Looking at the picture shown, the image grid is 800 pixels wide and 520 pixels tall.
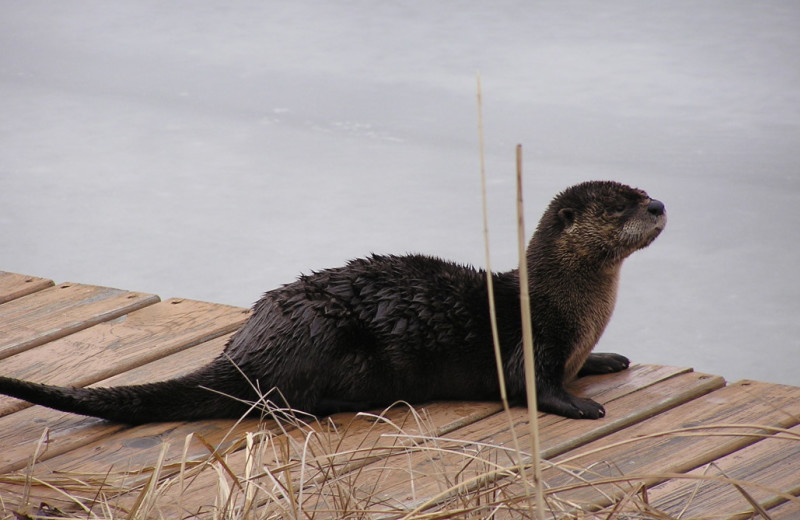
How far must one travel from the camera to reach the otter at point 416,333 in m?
2.28

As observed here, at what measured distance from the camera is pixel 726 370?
3.85 metres

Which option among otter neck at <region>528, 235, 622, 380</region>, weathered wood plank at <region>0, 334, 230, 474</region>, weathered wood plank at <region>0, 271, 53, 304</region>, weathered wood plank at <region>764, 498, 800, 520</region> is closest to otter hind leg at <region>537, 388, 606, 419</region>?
otter neck at <region>528, 235, 622, 380</region>

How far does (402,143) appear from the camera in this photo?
234 inches

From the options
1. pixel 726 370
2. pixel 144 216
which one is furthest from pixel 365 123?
pixel 726 370

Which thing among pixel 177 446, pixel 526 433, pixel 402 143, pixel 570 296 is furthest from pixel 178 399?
pixel 402 143

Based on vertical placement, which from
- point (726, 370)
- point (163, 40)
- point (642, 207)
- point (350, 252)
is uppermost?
point (163, 40)

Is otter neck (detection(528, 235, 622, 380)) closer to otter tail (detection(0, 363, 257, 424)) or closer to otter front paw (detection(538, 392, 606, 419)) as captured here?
otter front paw (detection(538, 392, 606, 419))

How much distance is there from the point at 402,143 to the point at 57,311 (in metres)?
3.17

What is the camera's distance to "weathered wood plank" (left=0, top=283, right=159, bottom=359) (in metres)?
2.85

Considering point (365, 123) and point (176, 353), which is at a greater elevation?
point (365, 123)

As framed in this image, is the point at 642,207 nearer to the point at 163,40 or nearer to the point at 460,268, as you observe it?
the point at 460,268

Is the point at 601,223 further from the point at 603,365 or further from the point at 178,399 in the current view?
the point at 178,399

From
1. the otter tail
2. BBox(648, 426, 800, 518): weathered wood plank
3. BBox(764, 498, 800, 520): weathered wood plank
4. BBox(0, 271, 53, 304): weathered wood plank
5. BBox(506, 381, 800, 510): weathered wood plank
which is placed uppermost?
BBox(0, 271, 53, 304): weathered wood plank

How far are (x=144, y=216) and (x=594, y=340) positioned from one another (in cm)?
317
